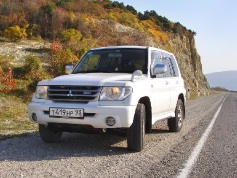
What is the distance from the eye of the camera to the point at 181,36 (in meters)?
57.8

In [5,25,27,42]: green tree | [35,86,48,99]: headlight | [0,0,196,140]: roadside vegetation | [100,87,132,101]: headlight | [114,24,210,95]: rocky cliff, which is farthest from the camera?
[114,24,210,95]: rocky cliff

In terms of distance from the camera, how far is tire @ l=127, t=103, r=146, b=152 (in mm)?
5457

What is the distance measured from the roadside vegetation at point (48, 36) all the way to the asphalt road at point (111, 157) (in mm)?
1567

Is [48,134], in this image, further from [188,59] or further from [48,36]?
[188,59]

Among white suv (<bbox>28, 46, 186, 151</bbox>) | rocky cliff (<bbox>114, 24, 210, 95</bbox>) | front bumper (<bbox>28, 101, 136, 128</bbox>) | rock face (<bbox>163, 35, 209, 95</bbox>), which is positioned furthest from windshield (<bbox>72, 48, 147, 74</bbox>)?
Answer: rock face (<bbox>163, 35, 209, 95</bbox>)

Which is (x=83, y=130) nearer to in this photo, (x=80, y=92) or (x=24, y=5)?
(x=80, y=92)

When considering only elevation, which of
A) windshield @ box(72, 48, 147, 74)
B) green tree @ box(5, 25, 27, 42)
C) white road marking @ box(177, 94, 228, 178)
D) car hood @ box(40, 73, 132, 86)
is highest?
green tree @ box(5, 25, 27, 42)

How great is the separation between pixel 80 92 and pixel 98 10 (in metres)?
34.2

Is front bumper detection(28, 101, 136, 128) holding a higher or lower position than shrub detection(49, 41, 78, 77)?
lower

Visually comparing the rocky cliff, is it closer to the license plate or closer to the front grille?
the front grille

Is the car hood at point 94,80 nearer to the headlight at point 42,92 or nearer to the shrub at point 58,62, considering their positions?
the headlight at point 42,92

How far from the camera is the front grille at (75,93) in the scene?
17.6ft

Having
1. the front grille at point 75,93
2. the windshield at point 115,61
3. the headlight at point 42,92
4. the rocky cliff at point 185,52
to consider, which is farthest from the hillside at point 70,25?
the front grille at point 75,93

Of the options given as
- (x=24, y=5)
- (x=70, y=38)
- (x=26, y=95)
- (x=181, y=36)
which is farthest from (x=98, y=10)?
(x=26, y=95)
